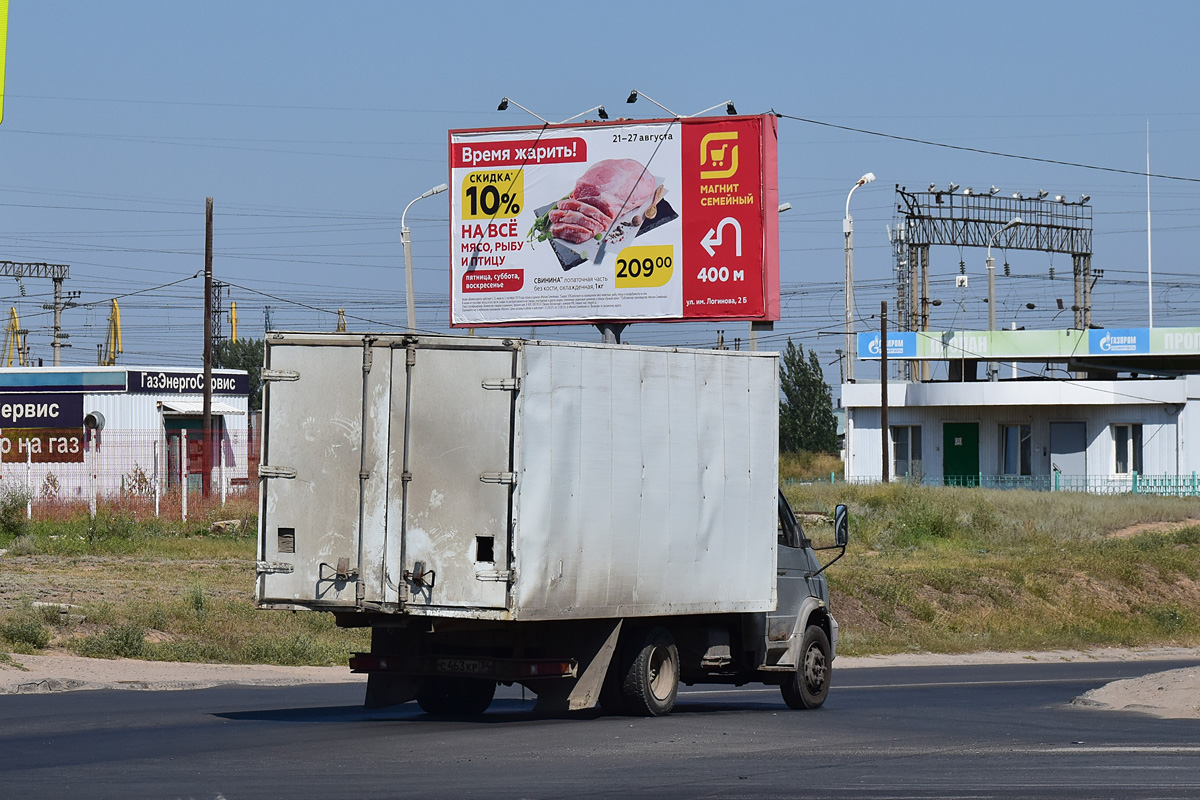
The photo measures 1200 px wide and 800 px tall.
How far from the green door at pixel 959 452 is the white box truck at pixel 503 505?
48532 mm

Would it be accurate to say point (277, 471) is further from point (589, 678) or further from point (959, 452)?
point (959, 452)

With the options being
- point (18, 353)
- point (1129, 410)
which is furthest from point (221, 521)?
point (18, 353)

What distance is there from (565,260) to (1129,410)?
3624cm

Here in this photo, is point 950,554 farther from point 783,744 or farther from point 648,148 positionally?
point 783,744

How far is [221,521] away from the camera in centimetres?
3581

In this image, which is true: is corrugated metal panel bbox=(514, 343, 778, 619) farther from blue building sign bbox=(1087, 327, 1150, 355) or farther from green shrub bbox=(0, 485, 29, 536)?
blue building sign bbox=(1087, 327, 1150, 355)

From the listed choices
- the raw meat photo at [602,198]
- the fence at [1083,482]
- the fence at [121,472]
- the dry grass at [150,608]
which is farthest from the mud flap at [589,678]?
the fence at [1083,482]

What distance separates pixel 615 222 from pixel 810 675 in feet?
43.3

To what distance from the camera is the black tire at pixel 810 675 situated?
48.8 ft

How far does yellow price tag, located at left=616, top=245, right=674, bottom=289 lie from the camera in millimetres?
A: 26609

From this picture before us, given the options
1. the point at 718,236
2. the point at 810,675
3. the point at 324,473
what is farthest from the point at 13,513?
the point at 324,473

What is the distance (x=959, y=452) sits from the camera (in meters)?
60.8

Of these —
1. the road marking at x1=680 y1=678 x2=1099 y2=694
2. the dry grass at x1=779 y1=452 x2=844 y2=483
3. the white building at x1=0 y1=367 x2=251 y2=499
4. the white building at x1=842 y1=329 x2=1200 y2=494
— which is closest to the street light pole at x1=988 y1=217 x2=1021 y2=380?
the white building at x1=842 y1=329 x2=1200 y2=494

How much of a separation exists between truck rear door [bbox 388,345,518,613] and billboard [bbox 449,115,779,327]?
14639mm
